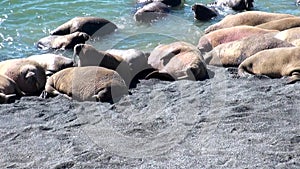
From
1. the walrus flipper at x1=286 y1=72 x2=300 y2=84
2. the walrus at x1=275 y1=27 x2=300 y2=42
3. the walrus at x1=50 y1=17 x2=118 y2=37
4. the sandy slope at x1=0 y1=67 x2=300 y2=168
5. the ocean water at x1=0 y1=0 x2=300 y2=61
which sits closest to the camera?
the sandy slope at x1=0 y1=67 x2=300 y2=168

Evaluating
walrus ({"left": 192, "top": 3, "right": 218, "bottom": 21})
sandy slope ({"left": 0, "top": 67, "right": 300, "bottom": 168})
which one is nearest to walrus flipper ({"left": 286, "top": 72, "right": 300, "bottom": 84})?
sandy slope ({"left": 0, "top": 67, "right": 300, "bottom": 168})

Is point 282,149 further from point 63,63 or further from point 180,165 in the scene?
point 63,63

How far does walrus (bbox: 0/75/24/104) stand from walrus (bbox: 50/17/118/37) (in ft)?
13.8

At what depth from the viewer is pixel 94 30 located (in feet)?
40.4

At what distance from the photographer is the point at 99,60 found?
328 inches

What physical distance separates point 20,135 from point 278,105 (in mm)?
2912

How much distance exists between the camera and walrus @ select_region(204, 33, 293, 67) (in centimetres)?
852

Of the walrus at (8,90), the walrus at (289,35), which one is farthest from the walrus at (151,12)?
the walrus at (8,90)

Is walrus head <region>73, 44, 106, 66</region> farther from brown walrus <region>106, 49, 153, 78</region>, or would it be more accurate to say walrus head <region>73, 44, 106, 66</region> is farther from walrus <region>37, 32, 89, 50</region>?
walrus <region>37, 32, 89, 50</region>

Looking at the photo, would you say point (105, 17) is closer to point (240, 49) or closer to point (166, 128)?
point (240, 49)

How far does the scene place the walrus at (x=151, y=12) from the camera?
13344mm

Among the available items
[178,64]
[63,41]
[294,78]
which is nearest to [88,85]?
[178,64]

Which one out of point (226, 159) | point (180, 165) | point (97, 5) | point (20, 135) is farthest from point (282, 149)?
point (97, 5)

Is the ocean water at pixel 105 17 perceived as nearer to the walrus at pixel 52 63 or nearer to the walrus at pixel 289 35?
the walrus at pixel 52 63
